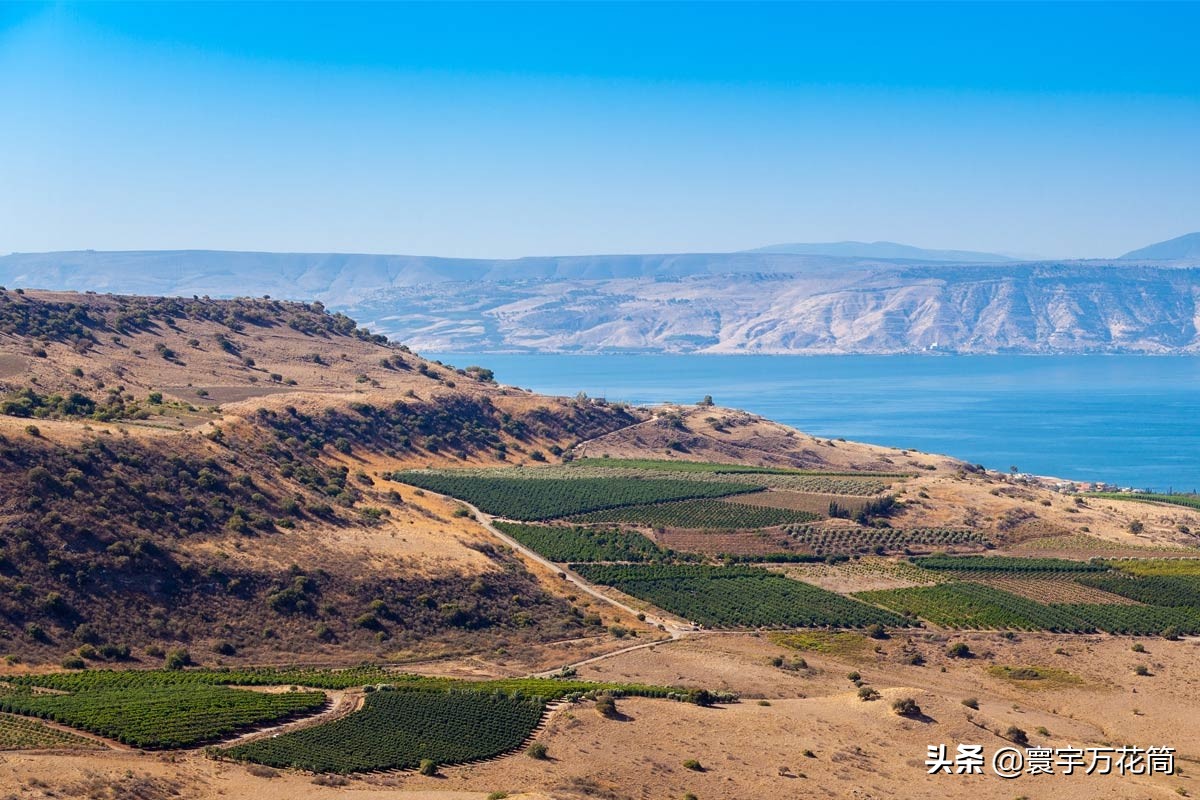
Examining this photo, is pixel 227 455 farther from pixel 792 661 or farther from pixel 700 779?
pixel 700 779

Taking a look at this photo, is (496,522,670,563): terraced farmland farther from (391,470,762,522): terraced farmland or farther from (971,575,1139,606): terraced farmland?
(971,575,1139,606): terraced farmland

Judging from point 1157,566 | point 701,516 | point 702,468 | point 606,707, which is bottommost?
point 1157,566

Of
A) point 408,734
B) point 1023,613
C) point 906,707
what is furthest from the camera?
point 1023,613

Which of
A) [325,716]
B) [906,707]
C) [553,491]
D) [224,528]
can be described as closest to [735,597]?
[906,707]

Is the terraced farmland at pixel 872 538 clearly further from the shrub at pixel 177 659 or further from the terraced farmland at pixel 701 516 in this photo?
the shrub at pixel 177 659

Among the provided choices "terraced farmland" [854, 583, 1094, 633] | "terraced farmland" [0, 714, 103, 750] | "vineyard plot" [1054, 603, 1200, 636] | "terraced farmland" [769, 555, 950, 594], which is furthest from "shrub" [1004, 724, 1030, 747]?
"terraced farmland" [0, 714, 103, 750]

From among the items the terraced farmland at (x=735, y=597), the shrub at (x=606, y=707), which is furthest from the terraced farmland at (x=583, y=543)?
the shrub at (x=606, y=707)

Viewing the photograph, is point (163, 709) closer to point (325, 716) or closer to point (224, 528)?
point (325, 716)
